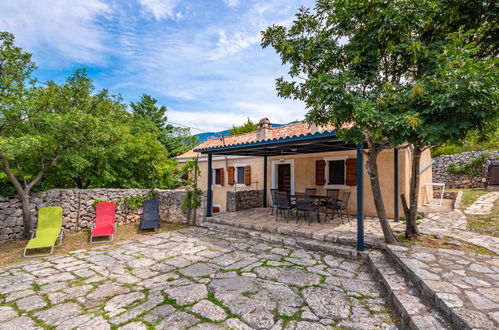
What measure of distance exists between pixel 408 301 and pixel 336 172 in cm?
624

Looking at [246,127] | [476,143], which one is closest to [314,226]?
[476,143]

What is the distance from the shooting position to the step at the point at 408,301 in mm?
2439

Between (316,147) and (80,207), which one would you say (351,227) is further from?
(80,207)

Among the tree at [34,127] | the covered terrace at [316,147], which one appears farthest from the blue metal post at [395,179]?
the tree at [34,127]

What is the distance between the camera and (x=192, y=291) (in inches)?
136

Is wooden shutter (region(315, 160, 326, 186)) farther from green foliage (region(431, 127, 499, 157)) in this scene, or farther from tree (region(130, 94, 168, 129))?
tree (region(130, 94, 168, 129))

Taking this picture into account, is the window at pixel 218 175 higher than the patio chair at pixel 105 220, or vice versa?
the window at pixel 218 175

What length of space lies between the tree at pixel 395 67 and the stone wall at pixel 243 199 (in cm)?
540

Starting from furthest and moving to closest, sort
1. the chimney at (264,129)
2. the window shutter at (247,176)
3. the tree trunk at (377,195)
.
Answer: the chimney at (264,129)
the window shutter at (247,176)
the tree trunk at (377,195)

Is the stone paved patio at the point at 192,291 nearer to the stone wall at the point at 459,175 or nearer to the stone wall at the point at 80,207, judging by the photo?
the stone wall at the point at 80,207

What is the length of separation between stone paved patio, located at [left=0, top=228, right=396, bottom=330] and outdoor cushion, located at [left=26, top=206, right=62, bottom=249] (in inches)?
25.7

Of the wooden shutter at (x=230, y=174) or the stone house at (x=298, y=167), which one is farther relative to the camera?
the wooden shutter at (x=230, y=174)

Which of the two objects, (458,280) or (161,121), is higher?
(161,121)

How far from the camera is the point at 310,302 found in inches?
122
